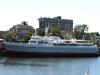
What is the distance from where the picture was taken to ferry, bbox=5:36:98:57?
9881 centimetres

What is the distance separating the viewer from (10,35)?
14288 cm

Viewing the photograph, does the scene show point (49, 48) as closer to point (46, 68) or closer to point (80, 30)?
point (46, 68)

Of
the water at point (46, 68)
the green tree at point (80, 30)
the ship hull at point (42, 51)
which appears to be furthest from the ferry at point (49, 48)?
the green tree at point (80, 30)

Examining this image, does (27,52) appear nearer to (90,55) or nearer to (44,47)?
(44,47)

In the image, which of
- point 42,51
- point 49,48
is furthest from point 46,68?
point 49,48

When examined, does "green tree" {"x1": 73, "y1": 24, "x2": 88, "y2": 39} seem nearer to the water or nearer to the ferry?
the ferry

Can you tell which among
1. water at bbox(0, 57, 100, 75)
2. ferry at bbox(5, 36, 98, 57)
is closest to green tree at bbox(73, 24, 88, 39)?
ferry at bbox(5, 36, 98, 57)

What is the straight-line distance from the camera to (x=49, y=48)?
327 ft

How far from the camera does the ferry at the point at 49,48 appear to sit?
324 feet

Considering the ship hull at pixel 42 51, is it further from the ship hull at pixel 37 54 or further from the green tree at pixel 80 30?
the green tree at pixel 80 30

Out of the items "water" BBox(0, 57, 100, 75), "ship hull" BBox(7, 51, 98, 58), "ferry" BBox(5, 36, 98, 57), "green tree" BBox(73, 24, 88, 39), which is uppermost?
"green tree" BBox(73, 24, 88, 39)

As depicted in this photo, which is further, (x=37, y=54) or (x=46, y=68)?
(x=37, y=54)

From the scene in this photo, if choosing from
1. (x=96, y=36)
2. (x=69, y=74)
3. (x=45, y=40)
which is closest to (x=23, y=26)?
(x=96, y=36)

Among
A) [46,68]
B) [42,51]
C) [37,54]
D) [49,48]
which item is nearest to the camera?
[46,68]
